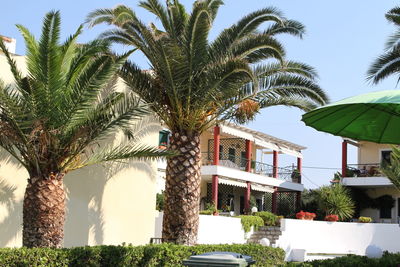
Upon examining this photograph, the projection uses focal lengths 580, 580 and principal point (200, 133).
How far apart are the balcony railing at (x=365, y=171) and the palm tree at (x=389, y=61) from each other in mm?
20161

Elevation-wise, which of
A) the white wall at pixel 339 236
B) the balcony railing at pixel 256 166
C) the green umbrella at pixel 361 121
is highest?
the balcony railing at pixel 256 166

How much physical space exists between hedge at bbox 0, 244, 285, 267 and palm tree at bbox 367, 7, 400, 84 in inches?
280

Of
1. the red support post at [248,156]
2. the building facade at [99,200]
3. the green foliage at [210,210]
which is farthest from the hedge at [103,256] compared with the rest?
the red support post at [248,156]

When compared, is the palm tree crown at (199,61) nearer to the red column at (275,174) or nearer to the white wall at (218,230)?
the white wall at (218,230)

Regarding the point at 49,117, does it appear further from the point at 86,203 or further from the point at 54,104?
the point at 86,203

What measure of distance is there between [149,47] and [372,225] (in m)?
20.0

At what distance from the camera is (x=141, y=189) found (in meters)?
17.3

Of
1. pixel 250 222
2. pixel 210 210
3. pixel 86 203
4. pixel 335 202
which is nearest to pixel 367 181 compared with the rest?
pixel 335 202

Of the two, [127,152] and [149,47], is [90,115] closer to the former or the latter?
[127,152]

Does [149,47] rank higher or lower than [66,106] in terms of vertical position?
higher

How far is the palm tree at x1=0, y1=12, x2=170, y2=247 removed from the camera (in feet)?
39.5

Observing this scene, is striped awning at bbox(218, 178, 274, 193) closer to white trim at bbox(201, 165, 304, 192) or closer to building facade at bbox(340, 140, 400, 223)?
white trim at bbox(201, 165, 304, 192)

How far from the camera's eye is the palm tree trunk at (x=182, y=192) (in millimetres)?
15656

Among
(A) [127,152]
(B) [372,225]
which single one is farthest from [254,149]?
(A) [127,152]
